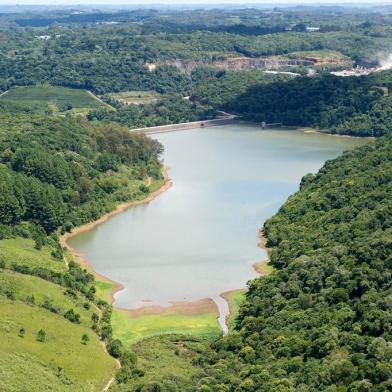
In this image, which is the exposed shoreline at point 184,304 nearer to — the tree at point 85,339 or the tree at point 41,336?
the tree at point 85,339

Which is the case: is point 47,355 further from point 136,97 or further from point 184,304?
point 136,97

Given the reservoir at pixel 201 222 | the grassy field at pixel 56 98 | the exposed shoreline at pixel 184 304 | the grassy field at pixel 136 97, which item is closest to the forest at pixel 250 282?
the grassy field at pixel 56 98

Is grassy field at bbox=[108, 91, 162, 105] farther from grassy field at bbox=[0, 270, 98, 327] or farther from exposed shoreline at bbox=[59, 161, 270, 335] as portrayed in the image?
grassy field at bbox=[0, 270, 98, 327]

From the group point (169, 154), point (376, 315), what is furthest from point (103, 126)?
point (376, 315)

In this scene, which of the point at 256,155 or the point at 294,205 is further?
the point at 256,155

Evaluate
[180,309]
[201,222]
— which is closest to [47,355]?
[180,309]

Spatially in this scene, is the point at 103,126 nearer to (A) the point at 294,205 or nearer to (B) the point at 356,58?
(A) the point at 294,205

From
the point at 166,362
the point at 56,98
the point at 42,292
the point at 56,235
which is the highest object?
the point at 56,98
